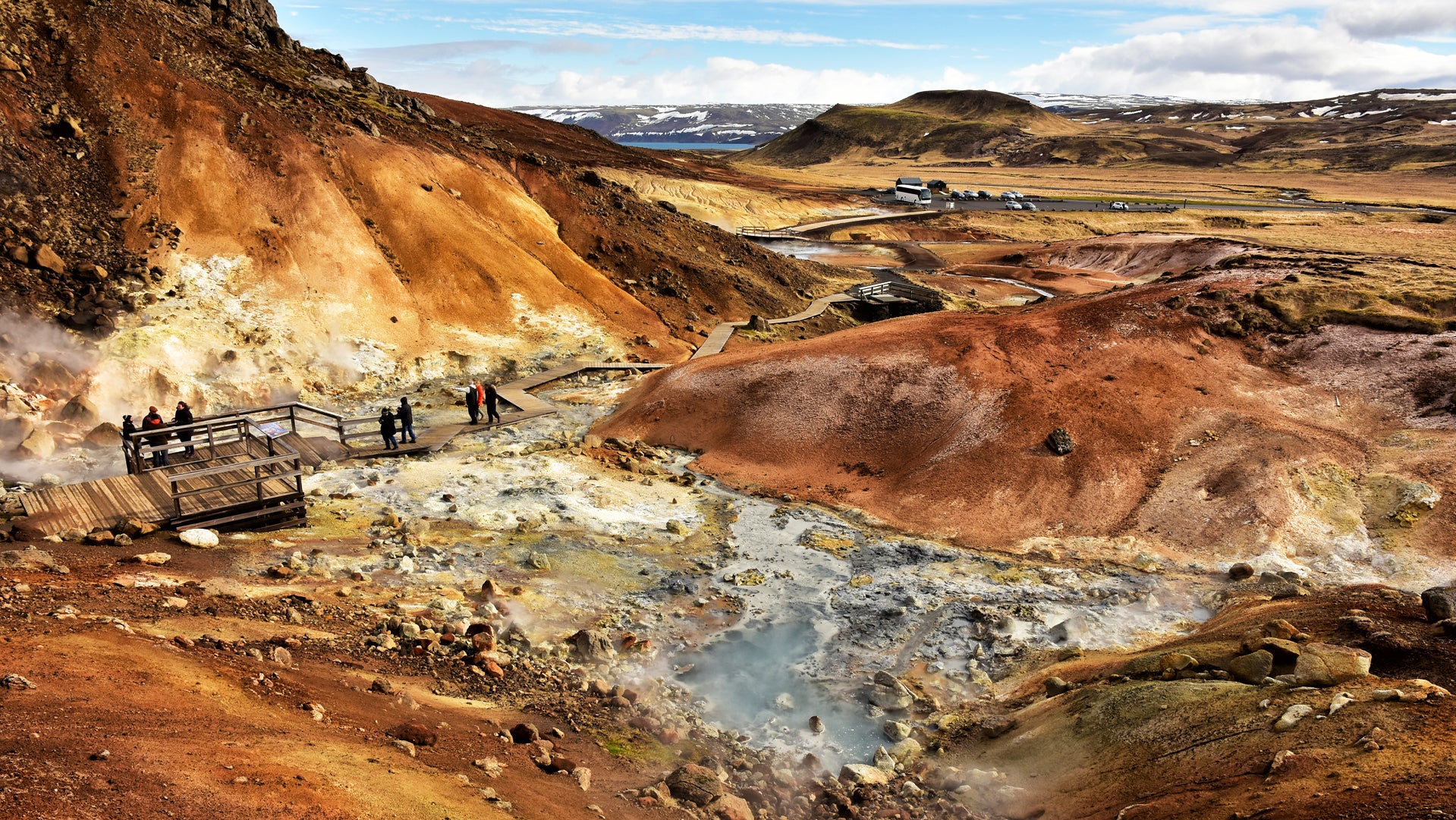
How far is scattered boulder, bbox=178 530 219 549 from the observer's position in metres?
17.6

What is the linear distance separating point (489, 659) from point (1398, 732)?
12.6 metres

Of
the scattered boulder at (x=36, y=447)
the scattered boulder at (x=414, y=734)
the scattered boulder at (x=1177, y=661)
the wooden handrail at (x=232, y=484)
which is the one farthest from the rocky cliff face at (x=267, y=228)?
the scattered boulder at (x=1177, y=661)

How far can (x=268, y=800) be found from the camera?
28.8 feet

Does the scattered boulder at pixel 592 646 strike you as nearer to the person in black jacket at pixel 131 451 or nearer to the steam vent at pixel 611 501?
the steam vent at pixel 611 501

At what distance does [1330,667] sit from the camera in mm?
12703

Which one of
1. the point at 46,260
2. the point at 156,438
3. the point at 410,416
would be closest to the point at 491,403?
the point at 410,416

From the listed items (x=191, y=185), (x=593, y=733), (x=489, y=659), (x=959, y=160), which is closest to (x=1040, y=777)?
(x=593, y=733)

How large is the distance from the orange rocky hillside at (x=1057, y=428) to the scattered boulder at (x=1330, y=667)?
847 centimetres

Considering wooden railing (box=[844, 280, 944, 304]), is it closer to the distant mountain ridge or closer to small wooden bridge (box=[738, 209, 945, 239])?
small wooden bridge (box=[738, 209, 945, 239])

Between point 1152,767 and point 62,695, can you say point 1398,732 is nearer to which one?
point 1152,767

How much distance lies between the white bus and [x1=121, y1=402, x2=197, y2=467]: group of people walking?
92808mm

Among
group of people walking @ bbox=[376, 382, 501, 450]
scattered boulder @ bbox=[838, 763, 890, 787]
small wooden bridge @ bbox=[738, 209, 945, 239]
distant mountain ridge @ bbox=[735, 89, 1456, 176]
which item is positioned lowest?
scattered boulder @ bbox=[838, 763, 890, 787]

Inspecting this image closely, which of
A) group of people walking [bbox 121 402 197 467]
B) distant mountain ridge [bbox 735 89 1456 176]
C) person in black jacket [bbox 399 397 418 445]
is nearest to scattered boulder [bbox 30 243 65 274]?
group of people walking [bbox 121 402 197 467]

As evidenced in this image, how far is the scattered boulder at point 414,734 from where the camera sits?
11.6m
